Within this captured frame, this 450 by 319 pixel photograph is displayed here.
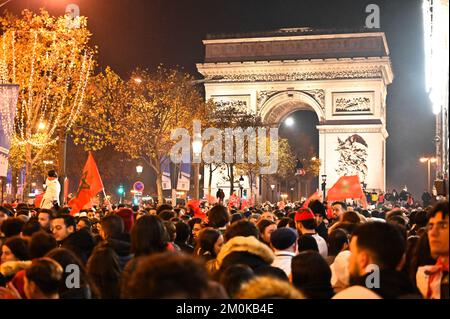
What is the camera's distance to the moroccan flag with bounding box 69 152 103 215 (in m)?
16.2

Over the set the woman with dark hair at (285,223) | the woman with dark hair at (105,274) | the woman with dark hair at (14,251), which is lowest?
the woman with dark hair at (105,274)

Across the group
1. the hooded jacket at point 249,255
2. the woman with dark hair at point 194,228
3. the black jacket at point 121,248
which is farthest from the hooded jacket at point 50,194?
the hooded jacket at point 249,255

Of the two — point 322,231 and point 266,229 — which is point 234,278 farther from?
point 322,231

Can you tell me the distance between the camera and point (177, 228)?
10.3 meters

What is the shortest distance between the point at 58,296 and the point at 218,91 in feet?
207

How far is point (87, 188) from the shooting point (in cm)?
1662

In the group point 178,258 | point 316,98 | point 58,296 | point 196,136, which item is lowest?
point 58,296

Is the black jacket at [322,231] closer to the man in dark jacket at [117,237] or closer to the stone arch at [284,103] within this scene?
the man in dark jacket at [117,237]

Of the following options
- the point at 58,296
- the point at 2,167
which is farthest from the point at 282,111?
the point at 58,296

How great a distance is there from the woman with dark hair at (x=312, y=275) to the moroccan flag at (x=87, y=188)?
10.1 metres

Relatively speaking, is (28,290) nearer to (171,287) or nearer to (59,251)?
(59,251)

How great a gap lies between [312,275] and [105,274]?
1.70m

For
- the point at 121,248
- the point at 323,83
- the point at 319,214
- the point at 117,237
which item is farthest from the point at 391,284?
the point at 323,83

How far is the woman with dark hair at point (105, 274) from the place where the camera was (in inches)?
276
